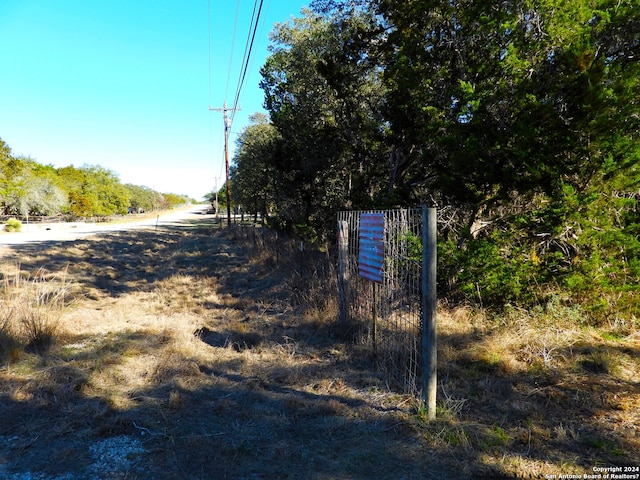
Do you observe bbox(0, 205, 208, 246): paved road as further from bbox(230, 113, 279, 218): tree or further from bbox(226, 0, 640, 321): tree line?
bbox(226, 0, 640, 321): tree line

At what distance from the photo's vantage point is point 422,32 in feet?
26.5

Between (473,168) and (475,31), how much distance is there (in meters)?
2.83

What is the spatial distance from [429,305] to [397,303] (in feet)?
5.01

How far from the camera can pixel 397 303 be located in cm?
483

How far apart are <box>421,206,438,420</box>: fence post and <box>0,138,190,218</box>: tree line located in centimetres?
4287

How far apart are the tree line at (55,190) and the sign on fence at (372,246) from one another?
136ft

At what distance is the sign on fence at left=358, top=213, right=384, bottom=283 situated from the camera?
451cm

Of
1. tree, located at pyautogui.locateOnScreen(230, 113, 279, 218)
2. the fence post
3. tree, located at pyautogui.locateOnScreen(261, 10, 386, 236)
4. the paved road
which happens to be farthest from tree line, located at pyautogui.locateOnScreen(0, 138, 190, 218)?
the fence post

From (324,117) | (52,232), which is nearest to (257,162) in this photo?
(324,117)

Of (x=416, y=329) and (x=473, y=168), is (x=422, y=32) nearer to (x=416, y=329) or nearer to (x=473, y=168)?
(x=473, y=168)

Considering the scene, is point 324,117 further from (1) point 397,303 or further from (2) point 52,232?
(2) point 52,232

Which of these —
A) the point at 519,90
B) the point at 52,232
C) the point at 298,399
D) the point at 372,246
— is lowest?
the point at 298,399

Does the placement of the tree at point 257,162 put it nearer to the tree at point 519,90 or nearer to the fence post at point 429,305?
the tree at point 519,90

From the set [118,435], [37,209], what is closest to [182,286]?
[118,435]
